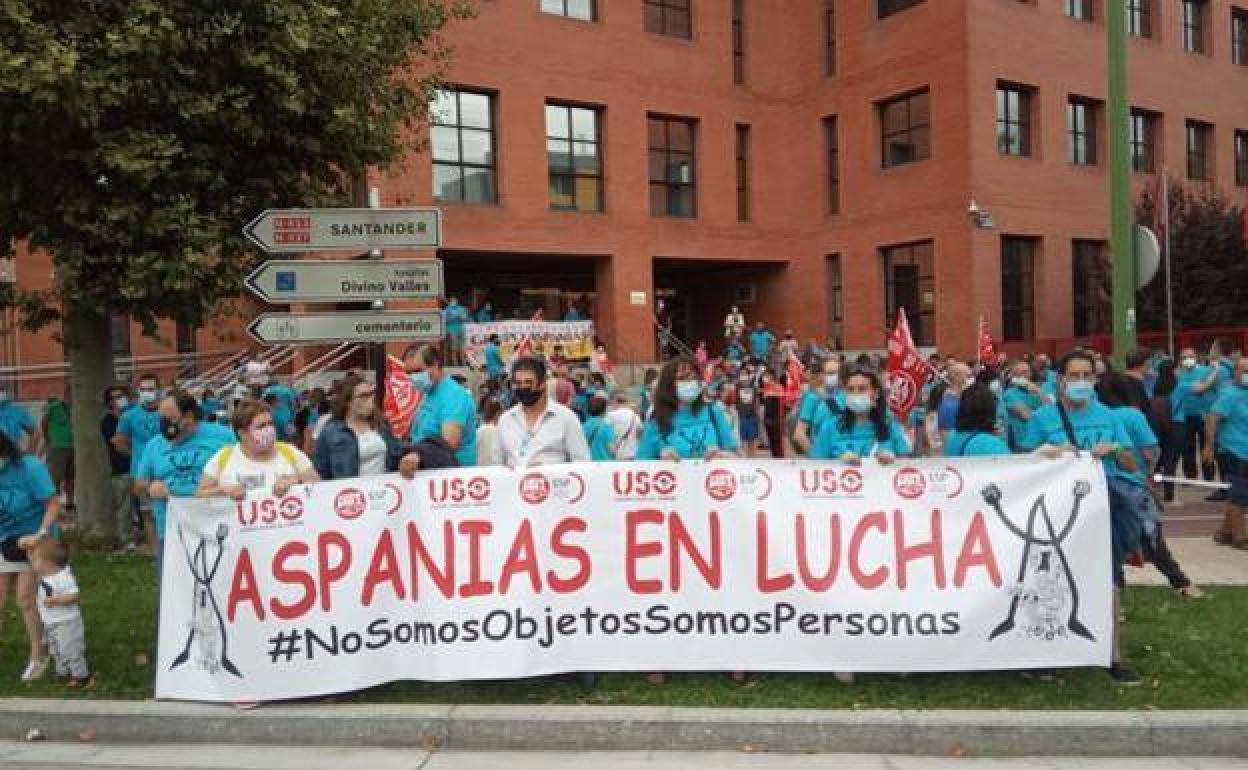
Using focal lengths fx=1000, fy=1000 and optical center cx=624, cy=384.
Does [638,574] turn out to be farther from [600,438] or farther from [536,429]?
[600,438]

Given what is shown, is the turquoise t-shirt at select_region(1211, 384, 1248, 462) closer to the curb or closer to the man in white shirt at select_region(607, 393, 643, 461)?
the curb

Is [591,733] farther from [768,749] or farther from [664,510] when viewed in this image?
[664,510]

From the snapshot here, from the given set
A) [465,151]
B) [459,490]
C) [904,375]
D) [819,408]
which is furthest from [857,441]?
[465,151]

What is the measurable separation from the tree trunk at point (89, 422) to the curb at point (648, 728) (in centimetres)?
617

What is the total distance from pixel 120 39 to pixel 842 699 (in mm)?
7710

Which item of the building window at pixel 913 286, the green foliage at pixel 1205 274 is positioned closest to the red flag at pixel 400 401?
the building window at pixel 913 286

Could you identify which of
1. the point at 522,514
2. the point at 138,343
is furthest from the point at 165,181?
the point at 138,343

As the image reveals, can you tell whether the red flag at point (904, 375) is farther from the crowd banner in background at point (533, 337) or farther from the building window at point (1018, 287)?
the building window at point (1018, 287)

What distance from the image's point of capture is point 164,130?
925 centimetres

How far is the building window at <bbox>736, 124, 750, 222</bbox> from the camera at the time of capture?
3064 cm

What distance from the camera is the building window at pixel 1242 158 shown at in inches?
1341

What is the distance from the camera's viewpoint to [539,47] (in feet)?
87.1

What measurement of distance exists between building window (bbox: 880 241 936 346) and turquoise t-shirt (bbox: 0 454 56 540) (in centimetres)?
2394

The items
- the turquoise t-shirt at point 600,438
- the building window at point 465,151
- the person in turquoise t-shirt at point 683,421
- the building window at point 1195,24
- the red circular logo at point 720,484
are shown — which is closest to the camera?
the red circular logo at point 720,484
